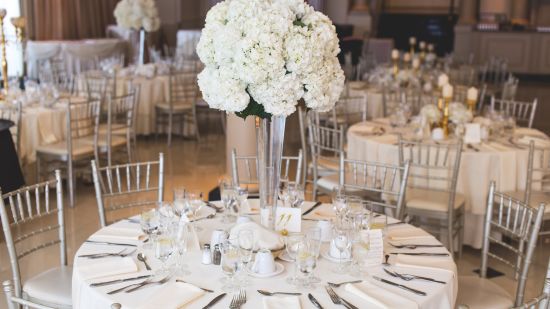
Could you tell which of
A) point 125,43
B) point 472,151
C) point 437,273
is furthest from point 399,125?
point 125,43

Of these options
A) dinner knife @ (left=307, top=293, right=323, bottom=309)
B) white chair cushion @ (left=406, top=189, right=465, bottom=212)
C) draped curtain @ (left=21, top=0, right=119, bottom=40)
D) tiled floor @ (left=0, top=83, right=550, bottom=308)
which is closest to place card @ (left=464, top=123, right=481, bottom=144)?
white chair cushion @ (left=406, top=189, right=465, bottom=212)

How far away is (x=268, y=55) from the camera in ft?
7.79

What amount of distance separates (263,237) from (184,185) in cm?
405

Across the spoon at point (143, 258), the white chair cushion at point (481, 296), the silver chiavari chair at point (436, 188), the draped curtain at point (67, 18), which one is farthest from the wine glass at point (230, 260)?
the draped curtain at point (67, 18)

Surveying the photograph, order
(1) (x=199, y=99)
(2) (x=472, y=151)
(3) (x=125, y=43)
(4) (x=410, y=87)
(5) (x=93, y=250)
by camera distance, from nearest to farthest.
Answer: (5) (x=93, y=250), (2) (x=472, y=151), (4) (x=410, y=87), (1) (x=199, y=99), (3) (x=125, y=43)

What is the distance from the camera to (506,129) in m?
5.39

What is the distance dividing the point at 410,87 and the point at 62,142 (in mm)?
4176

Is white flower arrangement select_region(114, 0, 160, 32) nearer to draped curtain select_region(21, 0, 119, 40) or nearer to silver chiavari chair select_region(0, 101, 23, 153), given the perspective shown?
silver chiavari chair select_region(0, 101, 23, 153)

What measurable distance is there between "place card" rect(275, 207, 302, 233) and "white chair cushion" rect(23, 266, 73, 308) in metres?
0.99

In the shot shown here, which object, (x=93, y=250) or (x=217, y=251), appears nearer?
(x=217, y=251)

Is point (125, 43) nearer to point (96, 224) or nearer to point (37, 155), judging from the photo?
point (37, 155)

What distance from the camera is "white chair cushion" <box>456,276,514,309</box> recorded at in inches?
115

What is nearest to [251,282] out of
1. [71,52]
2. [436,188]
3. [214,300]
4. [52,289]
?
[214,300]

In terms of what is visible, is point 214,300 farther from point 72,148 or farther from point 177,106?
point 177,106
